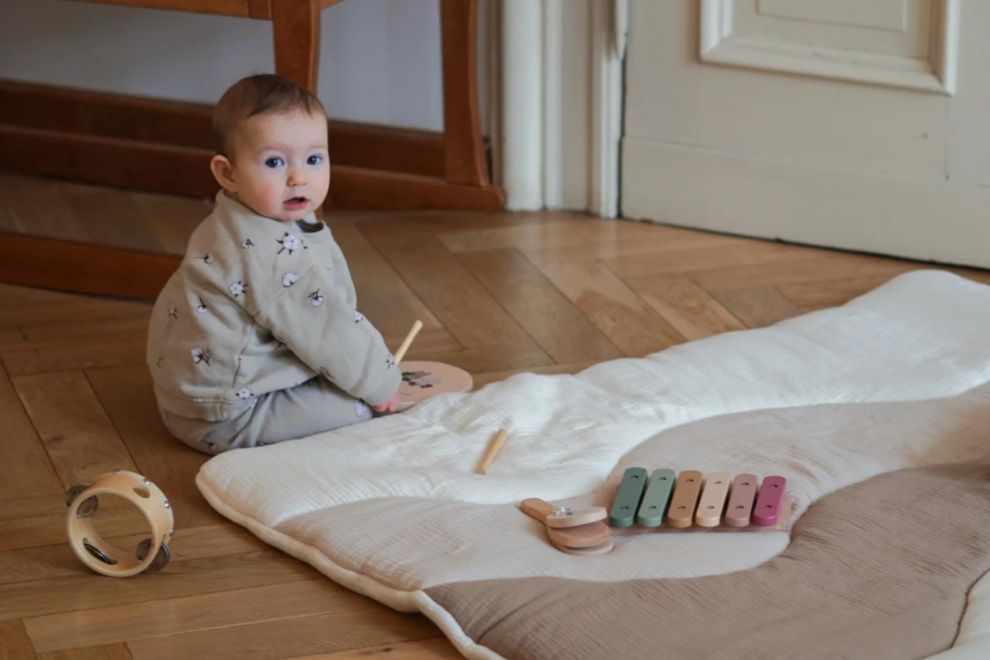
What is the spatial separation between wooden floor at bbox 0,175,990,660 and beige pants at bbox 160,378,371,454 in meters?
0.03

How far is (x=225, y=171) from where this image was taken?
1599 mm

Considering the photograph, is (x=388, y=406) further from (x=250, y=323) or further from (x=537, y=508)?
(x=537, y=508)

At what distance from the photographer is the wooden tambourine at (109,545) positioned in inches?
54.1

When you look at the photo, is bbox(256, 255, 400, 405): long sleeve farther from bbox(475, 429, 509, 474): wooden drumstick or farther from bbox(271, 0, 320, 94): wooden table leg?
bbox(271, 0, 320, 94): wooden table leg

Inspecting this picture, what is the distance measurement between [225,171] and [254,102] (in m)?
0.08

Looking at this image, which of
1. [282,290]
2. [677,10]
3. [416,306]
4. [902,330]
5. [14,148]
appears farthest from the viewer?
[14,148]

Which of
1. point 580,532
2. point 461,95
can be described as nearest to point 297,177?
point 580,532

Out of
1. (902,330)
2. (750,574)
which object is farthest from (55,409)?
(902,330)

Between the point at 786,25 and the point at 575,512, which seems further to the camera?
the point at 786,25

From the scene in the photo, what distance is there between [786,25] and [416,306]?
2.08ft

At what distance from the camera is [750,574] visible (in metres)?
1.34

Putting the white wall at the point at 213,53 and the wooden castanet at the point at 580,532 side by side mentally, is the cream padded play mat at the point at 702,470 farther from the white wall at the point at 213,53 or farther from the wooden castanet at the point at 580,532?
the white wall at the point at 213,53

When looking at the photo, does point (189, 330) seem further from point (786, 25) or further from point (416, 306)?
point (786, 25)

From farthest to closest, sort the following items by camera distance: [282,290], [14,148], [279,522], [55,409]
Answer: [14,148] < [55,409] < [282,290] < [279,522]
